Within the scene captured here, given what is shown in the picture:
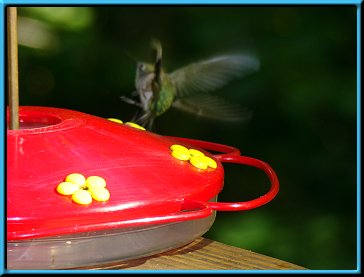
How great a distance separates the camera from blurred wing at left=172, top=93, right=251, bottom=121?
9.48 feet

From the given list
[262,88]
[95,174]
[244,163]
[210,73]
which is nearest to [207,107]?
[210,73]

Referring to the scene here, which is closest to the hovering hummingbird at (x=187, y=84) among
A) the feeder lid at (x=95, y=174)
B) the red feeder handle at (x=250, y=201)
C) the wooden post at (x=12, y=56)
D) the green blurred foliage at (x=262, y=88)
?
the green blurred foliage at (x=262, y=88)

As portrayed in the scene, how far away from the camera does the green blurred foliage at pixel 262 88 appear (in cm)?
322

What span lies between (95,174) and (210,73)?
130 centimetres

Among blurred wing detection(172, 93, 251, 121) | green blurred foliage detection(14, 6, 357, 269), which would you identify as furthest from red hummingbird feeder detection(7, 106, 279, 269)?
green blurred foliage detection(14, 6, 357, 269)

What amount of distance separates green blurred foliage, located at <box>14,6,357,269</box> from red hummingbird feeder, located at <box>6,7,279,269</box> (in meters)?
1.57

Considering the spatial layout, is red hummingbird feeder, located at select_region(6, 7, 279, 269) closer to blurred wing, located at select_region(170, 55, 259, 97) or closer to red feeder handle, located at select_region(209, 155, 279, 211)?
red feeder handle, located at select_region(209, 155, 279, 211)

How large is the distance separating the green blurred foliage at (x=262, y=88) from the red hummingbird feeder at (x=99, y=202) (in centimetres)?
157

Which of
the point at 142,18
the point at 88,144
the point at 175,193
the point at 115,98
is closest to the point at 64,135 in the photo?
the point at 88,144

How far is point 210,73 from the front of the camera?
2678mm

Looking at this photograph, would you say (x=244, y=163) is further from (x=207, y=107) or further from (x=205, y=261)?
(x=207, y=107)

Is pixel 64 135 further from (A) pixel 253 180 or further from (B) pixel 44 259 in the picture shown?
(A) pixel 253 180

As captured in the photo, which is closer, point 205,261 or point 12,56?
point 12,56

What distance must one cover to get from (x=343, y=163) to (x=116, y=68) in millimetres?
1045
